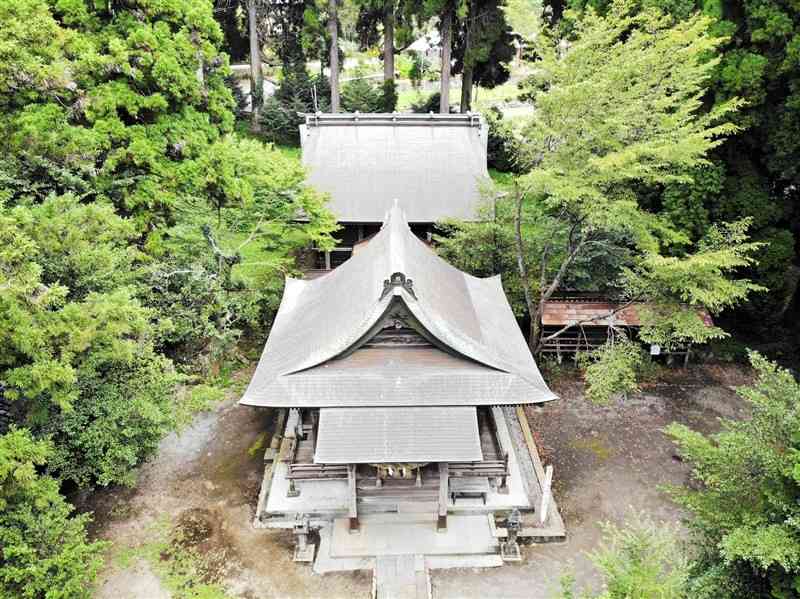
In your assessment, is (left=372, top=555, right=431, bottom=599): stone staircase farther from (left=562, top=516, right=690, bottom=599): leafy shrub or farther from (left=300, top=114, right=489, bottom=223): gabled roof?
(left=300, top=114, right=489, bottom=223): gabled roof

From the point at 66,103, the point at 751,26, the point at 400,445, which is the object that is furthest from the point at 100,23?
the point at 751,26

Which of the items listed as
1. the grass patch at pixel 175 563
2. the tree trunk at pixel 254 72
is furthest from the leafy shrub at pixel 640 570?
the tree trunk at pixel 254 72

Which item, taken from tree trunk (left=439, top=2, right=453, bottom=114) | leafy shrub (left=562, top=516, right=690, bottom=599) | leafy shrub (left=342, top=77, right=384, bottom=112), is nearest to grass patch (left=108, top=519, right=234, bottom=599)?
leafy shrub (left=562, top=516, right=690, bottom=599)

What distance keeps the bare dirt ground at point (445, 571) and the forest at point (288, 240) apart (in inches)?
27.2

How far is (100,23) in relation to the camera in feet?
49.3

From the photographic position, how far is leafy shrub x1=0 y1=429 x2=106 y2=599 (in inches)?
373

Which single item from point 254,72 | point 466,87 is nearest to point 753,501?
point 466,87

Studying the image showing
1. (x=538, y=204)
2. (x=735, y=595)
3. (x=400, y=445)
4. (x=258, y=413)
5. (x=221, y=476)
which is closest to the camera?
(x=735, y=595)

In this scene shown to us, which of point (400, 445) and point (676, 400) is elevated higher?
point (400, 445)

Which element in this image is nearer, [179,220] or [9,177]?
[9,177]

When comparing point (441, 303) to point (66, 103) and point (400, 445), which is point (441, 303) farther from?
point (66, 103)

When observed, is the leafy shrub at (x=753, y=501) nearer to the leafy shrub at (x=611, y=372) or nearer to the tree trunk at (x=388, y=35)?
the leafy shrub at (x=611, y=372)

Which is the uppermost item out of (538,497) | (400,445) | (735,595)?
(400,445)

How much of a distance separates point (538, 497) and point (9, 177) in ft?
47.4
